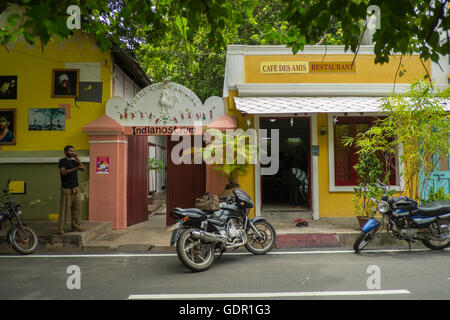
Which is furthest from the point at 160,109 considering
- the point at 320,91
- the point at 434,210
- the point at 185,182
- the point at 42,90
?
the point at 434,210

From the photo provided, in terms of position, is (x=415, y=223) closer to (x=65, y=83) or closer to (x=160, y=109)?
(x=160, y=109)

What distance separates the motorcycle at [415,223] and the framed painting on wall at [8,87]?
9.20 m

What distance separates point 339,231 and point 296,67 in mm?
4715

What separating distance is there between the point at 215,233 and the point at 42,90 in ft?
21.8

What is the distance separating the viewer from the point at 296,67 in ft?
31.6

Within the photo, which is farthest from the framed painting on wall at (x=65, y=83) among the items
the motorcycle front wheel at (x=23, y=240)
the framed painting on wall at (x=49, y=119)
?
the motorcycle front wheel at (x=23, y=240)

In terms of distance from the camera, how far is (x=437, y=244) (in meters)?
6.37

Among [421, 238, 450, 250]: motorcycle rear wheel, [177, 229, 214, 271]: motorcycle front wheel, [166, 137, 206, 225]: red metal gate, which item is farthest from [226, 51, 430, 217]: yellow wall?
[177, 229, 214, 271]: motorcycle front wheel

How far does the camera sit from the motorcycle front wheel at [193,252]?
507 centimetres

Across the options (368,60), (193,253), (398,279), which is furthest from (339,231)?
(368,60)

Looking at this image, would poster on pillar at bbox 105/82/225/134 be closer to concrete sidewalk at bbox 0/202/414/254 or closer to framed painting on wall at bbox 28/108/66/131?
framed painting on wall at bbox 28/108/66/131

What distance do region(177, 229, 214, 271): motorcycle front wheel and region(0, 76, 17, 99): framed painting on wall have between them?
22.9 feet

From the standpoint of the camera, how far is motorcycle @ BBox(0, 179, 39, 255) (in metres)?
6.39

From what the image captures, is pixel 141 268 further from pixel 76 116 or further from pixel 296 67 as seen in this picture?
pixel 296 67
